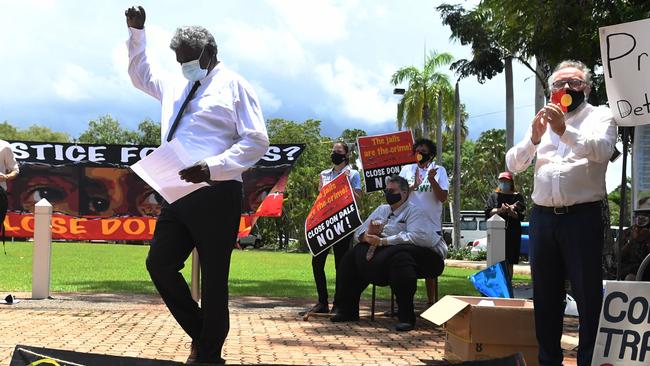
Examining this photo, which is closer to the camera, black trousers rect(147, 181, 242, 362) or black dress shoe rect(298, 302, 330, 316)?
black trousers rect(147, 181, 242, 362)

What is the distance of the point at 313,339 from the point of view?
6988mm

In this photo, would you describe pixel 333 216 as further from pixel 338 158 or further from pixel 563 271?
pixel 563 271

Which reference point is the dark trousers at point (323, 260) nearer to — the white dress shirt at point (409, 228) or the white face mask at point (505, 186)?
the white dress shirt at point (409, 228)

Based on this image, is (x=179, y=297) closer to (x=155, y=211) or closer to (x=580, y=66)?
(x=580, y=66)

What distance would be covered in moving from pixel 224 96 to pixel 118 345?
255 centimetres

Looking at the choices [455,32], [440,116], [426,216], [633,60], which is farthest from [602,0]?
[440,116]

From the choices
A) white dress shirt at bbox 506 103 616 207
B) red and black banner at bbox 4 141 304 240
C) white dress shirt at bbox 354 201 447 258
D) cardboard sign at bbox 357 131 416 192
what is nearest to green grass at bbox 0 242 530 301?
red and black banner at bbox 4 141 304 240

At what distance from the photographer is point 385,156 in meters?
11.4

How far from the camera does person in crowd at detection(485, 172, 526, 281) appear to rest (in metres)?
12.2

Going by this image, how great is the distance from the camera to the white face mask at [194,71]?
4809 millimetres

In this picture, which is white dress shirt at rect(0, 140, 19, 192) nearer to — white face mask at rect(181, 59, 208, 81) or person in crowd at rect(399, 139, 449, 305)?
person in crowd at rect(399, 139, 449, 305)

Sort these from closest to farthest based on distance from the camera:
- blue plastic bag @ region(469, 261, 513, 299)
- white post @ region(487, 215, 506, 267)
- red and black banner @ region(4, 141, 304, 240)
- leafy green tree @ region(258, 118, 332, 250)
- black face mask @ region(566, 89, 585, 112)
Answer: black face mask @ region(566, 89, 585, 112) < blue plastic bag @ region(469, 261, 513, 299) < white post @ region(487, 215, 506, 267) < red and black banner @ region(4, 141, 304, 240) < leafy green tree @ region(258, 118, 332, 250)

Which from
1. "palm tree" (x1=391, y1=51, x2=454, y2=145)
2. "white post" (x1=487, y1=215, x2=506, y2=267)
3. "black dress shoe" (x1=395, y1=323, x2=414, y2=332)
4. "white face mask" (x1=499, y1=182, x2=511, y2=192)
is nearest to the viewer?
"black dress shoe" (x1=395, y1=323, x2=414, y2=332)

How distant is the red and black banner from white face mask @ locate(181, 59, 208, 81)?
33.4 ft
